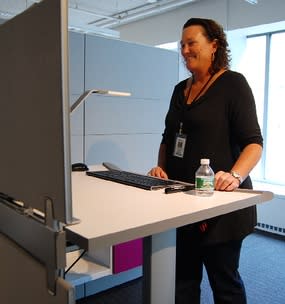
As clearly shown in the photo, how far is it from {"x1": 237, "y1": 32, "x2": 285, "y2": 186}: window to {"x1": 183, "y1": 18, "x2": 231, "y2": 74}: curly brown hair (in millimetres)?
2819

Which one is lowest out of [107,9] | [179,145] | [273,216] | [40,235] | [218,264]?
[273,216]

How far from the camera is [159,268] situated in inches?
45.4

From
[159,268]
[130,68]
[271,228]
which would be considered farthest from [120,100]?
[271,228]

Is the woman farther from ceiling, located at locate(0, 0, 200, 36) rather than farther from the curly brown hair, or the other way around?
ceiling, located at locate(0, 0, 200, 36)

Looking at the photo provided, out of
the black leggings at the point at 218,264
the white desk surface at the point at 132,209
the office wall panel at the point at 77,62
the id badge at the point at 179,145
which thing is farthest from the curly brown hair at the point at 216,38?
the office wall panel at the point at 77,62

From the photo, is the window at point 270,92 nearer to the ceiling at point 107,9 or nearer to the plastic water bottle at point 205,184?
the ceiling at point 107,9

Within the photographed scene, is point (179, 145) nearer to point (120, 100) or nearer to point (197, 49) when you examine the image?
point (197, 49)

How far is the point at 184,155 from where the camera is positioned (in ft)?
4.91

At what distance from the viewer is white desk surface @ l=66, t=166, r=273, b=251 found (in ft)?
2.60

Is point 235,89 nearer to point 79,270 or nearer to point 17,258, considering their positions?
point 17,258

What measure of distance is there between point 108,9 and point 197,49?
4.32 m

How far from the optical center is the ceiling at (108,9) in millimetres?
4863

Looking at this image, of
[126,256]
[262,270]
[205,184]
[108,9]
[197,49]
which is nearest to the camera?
[205,184]

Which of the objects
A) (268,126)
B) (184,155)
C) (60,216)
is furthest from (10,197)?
(268,126)
